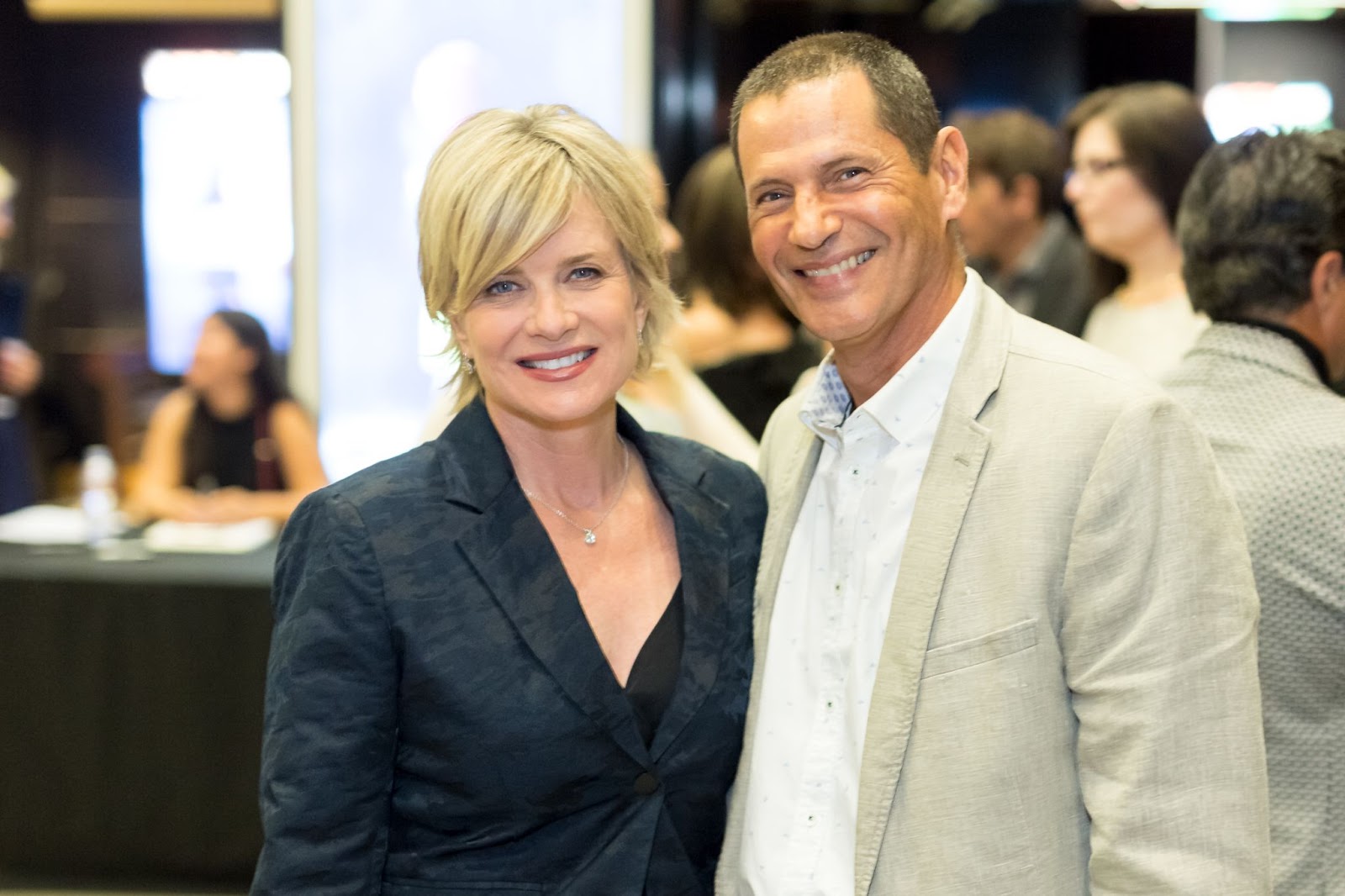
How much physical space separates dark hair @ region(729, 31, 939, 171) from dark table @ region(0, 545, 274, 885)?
8.80 ft

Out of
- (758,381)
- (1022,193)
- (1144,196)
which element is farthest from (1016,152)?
(758,381)

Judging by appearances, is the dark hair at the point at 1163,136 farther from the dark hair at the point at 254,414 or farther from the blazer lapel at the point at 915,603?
the dark hair at the point at 254,414

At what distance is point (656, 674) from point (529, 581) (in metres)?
0.20

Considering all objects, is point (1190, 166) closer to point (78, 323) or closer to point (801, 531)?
point (801, 531)

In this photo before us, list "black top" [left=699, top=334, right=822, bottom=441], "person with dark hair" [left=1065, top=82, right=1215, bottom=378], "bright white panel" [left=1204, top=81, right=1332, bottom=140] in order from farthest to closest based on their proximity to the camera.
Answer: "bright white panel" [left=1204, top=81, right=1332, bottom=140] < "black top" [left=699, top=334, right=822, bottom=441] < "person with dark hair" [left=1065, top=82, right=1215, bottom=378]

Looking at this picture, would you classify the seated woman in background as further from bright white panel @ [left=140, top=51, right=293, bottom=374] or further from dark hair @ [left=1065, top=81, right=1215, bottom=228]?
bright white panel @ [left=140, top=51, right=293, bottom=374]

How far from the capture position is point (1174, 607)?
136 cm

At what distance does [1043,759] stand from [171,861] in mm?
3202

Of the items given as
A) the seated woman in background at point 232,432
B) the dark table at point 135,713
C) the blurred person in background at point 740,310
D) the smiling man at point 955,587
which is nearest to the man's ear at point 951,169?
the smiling man at point 955,587

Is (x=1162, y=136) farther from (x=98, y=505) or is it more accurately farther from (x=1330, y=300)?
(x=98, y=505)

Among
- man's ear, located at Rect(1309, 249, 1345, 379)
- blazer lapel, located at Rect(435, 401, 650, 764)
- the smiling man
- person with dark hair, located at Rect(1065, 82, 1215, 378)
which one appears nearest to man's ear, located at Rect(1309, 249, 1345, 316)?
man's ear, located at Rect(1309, 249, 1345, 379)

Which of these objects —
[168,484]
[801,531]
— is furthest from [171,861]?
[801,531]

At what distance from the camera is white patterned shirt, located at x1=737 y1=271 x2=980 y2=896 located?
1564 millimetres

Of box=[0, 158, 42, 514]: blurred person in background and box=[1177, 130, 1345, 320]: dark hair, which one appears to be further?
box=[0, 158, 42, 514]: blurred person in background
